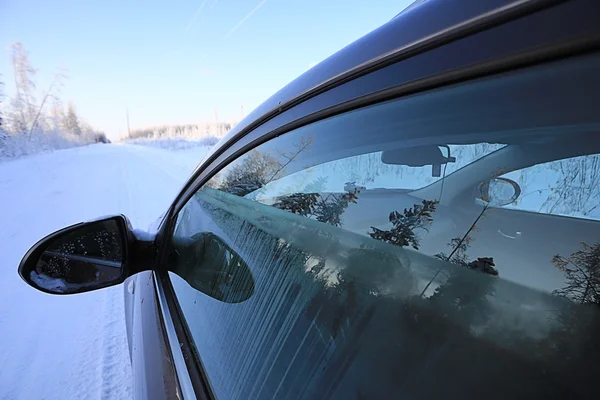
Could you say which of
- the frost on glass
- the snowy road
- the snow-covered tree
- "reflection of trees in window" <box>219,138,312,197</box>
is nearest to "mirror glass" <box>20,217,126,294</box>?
"reflection of trees in window" <box>219,138,312,197</box>

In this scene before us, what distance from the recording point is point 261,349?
0.85 metres

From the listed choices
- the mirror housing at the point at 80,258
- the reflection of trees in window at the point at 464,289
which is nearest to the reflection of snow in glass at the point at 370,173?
the reflection of trees in window at the point at 464,289

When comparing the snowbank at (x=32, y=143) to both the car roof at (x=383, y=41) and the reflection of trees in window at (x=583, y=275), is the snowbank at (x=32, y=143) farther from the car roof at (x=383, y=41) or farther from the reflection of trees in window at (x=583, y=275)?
the reflection of trees in window at (x=583, y=275)

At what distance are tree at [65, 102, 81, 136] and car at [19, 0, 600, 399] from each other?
6290cm

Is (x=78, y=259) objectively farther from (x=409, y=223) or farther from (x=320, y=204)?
(x=409, y=223)

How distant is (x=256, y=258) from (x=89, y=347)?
3.02m

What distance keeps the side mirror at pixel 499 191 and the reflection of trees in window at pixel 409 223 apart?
9 centimetres

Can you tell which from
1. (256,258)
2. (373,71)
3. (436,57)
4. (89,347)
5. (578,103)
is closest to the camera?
(578,103)

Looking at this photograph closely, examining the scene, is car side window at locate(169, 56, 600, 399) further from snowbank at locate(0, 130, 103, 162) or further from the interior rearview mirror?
snowbank at locate(0, 130, 103, 162)

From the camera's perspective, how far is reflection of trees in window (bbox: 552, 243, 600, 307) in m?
0.43

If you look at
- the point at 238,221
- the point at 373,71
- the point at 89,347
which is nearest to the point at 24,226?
the point at 89,347

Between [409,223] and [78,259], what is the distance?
146 centimetres

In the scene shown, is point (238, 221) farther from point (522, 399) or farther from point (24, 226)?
point (24, 226)

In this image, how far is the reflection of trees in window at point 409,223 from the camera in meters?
0.63
